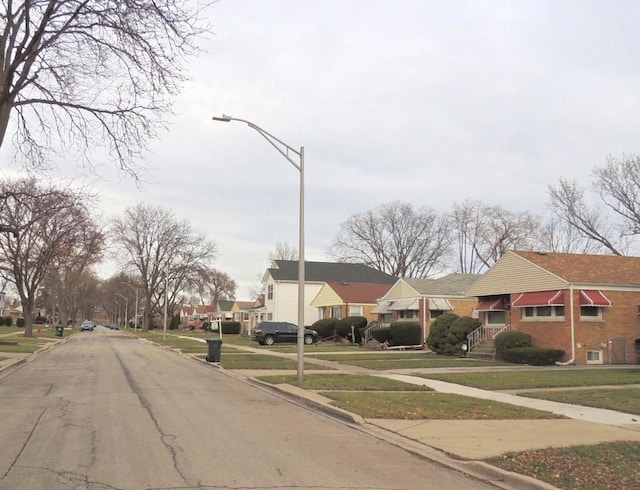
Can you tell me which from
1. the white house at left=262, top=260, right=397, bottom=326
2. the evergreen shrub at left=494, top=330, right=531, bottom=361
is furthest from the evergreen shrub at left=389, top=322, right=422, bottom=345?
the white house at left=262, top=260, right=397, bottom=326

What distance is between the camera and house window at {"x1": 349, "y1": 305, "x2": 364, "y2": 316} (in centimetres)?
5031

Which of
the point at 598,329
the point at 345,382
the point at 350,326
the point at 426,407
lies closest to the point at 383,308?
the point at 350,326

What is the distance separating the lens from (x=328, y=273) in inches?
2469

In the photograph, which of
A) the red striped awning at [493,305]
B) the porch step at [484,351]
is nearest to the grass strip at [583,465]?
the porch step at [484,351]

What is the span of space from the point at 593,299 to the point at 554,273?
2075 mm

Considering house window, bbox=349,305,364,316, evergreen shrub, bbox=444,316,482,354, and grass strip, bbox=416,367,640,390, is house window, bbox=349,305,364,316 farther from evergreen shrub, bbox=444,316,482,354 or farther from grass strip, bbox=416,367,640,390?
grass strip, bbox=416,367,640,390

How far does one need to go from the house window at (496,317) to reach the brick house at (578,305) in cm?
120

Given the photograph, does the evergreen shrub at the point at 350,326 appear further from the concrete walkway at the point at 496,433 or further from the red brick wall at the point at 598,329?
the concrete walkway at the point at 496,433

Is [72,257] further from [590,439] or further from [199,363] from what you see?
[590,439]

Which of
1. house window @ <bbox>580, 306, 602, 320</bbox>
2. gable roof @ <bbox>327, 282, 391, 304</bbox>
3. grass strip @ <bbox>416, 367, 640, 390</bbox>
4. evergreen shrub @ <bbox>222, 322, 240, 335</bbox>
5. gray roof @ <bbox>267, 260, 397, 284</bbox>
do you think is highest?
gray roof @ <bbox>267, 260, 397, 284</bbox>

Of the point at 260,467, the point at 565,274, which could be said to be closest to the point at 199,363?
the point at 565,274

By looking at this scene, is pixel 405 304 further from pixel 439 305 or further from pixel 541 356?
pixel 541 356

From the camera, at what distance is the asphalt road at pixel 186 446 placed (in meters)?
6.68

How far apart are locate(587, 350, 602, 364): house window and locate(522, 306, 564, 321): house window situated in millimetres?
1918
